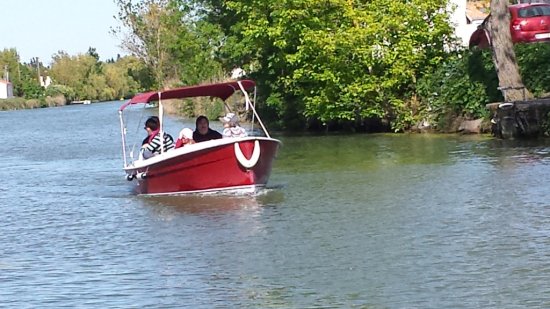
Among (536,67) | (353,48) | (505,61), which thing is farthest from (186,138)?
(353,48)

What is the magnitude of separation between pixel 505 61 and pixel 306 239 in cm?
1565

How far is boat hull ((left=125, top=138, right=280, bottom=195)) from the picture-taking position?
61.9 feet

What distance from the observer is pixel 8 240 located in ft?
52.0

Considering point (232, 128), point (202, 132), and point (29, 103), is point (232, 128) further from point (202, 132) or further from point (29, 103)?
point (29, 103)

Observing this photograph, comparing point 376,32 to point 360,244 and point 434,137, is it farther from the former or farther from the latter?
point 360,244

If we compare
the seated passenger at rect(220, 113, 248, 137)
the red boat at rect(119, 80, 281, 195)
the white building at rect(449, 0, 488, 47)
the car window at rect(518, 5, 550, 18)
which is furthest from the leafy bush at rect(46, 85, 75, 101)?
the seated passenger at rect(220, 113, 248, 137)

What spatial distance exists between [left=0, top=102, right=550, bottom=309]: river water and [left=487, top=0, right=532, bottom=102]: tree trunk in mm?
3443

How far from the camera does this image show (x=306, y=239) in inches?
560

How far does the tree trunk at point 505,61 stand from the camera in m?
28.3

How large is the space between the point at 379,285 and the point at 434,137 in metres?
20.6

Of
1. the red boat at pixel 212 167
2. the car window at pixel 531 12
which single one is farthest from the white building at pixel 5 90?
the red boat at pixel 212 167

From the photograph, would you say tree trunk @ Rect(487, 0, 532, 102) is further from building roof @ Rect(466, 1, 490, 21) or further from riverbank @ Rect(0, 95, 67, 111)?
riverbank @ Rect(0, 95, 67, 111)

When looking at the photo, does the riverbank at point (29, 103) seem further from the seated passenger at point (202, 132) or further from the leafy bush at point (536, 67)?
the seated passenger at point (202, 132)

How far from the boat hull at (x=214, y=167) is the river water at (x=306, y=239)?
1.14ft
